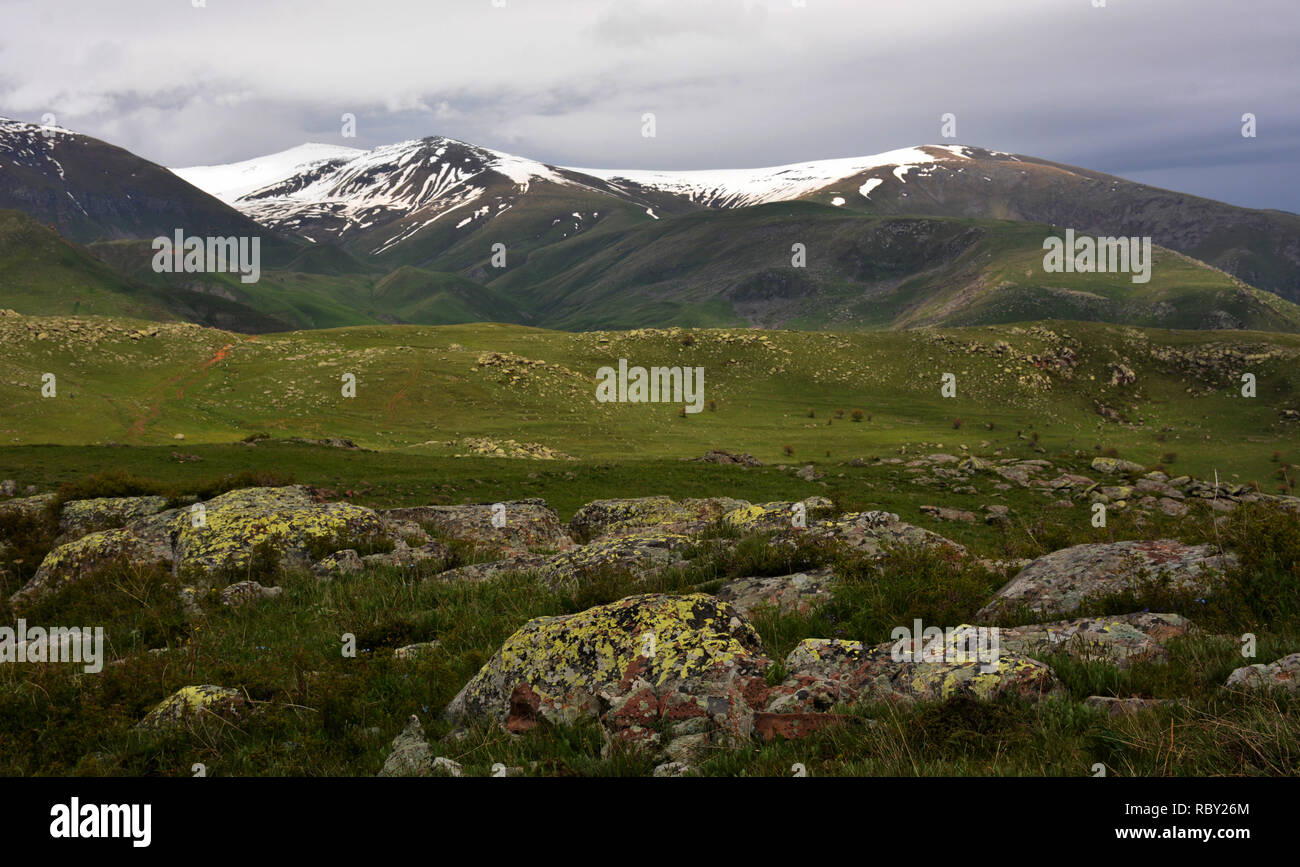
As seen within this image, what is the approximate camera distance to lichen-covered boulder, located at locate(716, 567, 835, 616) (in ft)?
32.3

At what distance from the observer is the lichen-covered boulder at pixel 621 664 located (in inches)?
267

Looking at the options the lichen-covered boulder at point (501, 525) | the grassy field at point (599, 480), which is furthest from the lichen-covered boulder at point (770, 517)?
the lichen-covered boulder at point (501, 525)

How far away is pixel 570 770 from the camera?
5.68 m

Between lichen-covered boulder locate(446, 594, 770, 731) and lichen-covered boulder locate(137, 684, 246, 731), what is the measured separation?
7.38ft

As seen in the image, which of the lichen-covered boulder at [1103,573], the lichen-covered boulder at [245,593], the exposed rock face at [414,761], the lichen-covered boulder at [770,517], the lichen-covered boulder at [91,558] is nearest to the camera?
the exposed rock face at [414,761]

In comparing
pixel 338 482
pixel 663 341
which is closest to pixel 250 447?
pixel 338 482

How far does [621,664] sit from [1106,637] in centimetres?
494

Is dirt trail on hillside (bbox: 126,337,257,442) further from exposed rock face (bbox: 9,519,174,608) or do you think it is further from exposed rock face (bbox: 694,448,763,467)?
exposed rock face (bbox: 9,519,174,608)

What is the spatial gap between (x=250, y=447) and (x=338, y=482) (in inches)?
418

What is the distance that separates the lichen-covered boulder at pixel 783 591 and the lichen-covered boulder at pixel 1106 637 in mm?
2594

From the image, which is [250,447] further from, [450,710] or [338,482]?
[450,710]

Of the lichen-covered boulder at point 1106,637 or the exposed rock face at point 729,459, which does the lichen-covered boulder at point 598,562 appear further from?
the exposed rock face at point 729,459

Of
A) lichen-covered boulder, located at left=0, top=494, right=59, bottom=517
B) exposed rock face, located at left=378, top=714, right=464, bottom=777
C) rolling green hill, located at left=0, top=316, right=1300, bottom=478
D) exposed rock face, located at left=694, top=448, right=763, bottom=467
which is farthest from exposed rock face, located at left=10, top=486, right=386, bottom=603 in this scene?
rolling green hill, located at left=0, top=316, right=1300, bottom=478

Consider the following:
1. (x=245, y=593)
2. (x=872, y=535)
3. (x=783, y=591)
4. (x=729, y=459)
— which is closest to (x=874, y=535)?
(x=872, y=535)
